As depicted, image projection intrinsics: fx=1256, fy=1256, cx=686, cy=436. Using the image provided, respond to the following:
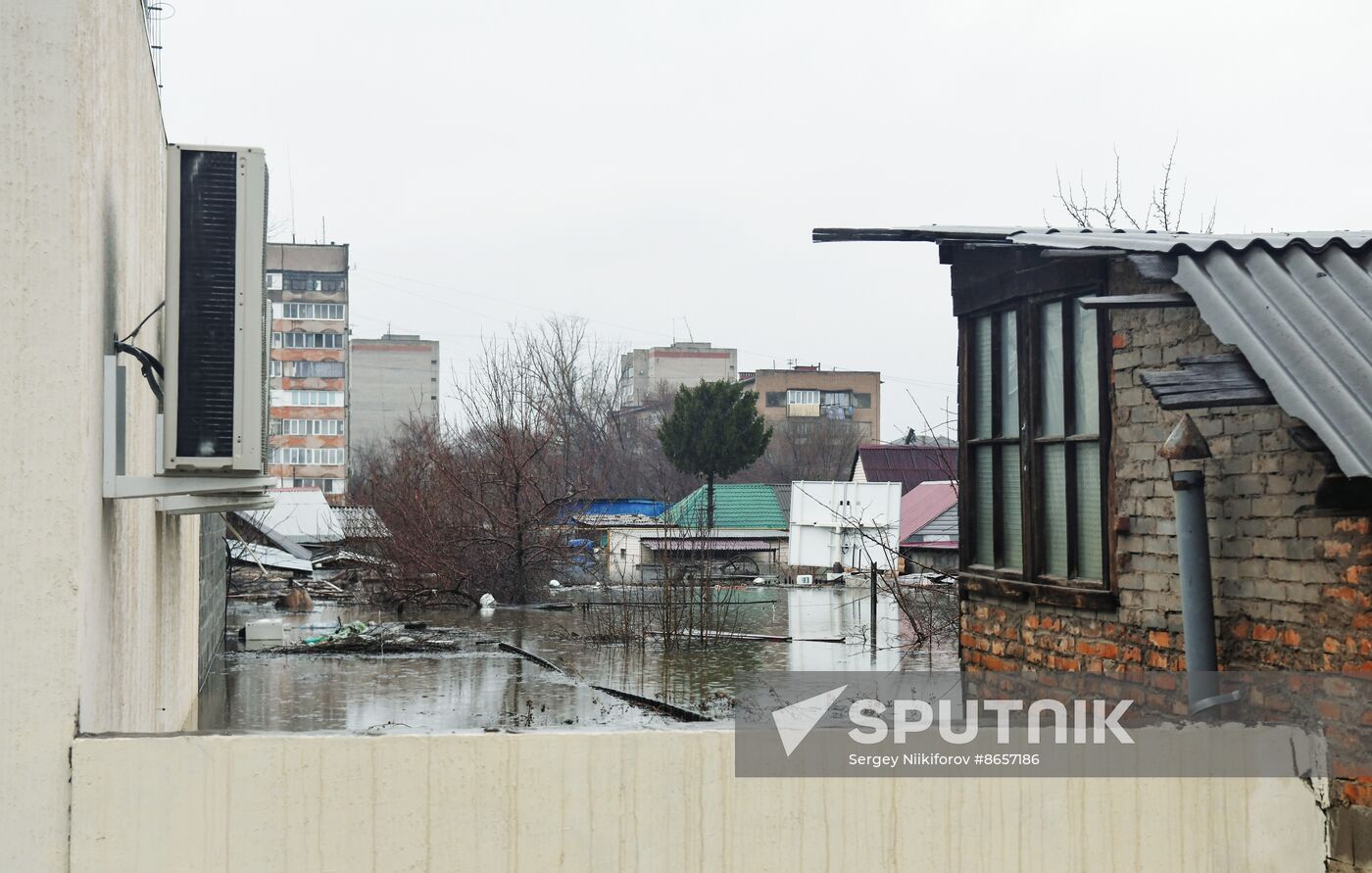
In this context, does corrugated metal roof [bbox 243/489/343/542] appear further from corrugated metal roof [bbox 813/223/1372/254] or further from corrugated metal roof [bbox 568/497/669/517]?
corrugated metal roof [bbox 813/223/1372/254]

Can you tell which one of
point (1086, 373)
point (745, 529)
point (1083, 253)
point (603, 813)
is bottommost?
point (745, 529)

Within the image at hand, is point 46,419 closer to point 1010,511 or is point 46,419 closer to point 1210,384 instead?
point 1210,384

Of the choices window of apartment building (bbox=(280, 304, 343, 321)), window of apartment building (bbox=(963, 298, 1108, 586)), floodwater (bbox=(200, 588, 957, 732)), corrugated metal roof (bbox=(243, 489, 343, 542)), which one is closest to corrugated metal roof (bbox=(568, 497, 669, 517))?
corrugated metal roof (bbox=(243, 489, 343, 542))

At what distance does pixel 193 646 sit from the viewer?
30.3ft

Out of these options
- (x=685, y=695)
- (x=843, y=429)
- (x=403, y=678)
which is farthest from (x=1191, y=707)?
(x=843, y=429)

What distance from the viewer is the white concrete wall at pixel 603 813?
11.5 feet

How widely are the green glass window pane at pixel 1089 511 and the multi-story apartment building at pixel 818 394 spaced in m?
72.6

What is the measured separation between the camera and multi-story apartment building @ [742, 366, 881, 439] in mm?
80375

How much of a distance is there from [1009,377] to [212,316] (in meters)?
4.03

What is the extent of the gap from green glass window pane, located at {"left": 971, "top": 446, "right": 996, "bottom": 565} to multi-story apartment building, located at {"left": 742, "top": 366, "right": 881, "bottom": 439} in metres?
71.6

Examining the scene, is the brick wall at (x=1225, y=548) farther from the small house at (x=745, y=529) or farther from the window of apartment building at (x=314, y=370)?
the window of apartment building at (x=314, y=370)

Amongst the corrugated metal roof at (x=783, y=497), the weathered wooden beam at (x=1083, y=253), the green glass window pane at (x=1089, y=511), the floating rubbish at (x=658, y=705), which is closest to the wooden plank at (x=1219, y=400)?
the weathered wooden beam at (x=1083, y=253)

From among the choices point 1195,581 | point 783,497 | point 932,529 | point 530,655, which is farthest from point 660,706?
point 783,497

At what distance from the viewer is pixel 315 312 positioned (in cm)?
6938
